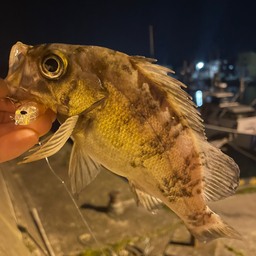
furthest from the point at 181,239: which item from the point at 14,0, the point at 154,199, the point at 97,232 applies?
the point at 14,0

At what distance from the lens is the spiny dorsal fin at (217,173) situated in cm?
90

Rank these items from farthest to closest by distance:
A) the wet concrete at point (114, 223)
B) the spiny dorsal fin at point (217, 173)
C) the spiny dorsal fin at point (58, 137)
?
the wet concrete at point (114, 223)
the spiny dorsal fin at point (217, 173)
the spiny dorsal fin at point (58, 137)

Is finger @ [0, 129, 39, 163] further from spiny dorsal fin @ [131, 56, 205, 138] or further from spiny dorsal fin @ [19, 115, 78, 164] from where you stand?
spiny dorsal fin @ [131, 56, 205, 138]

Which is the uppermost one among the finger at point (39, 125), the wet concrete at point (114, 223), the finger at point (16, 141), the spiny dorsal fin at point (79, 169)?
the finger at point (39, 125)

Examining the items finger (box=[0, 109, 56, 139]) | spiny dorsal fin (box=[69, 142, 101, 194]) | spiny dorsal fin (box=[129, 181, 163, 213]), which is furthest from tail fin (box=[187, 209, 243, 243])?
finger (box=[0, 109, 56, 139])

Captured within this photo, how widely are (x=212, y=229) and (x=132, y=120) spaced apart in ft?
2.05

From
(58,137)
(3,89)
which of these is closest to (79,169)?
(58,137)

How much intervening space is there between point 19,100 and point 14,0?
9.03 ft

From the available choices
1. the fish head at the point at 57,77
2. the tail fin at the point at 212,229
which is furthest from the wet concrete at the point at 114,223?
the fish head at the point at 57,77

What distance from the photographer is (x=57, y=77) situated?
81cm

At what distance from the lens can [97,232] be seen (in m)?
2.64

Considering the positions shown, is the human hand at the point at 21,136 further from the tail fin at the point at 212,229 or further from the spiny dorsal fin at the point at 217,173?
the tail fin at the point at 212,229

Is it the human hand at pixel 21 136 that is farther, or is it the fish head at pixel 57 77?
the human hand at pixel 21 136

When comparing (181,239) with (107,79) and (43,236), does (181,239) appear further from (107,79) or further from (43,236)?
(107,79)
